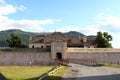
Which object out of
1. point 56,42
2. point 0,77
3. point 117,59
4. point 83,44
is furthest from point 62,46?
point 0,77

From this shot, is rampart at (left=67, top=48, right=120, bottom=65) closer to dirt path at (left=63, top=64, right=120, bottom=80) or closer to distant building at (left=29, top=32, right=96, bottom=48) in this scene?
distant building at (left=29, top=32, right=96, bottom=48)

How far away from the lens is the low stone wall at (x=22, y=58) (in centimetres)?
7812

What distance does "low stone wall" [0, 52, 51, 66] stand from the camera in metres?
78.1

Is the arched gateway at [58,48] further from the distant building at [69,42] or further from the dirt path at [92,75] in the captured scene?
the dirt path at [92,75]

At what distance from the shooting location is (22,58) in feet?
259

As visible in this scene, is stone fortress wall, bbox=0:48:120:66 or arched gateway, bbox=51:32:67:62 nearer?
stone fortress wall, bbox=0:48:120:66

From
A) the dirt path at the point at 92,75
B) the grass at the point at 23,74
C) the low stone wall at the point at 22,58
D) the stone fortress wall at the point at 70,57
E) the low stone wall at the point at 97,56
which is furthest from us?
the low stone wall at the point at 97,56

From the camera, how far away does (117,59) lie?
80438 mm

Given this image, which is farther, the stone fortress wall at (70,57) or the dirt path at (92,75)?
the stone fortress wall at (70,57)

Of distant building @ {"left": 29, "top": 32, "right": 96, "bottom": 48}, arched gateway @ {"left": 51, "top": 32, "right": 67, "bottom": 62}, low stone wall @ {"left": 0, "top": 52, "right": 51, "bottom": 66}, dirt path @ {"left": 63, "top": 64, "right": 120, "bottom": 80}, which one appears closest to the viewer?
dirt path @ {"left": 63, "top": 64, "right": 120, "bottom": 80}

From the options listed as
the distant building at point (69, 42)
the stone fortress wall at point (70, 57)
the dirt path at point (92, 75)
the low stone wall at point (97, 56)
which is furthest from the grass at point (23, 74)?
the distant building at point (69, 42)

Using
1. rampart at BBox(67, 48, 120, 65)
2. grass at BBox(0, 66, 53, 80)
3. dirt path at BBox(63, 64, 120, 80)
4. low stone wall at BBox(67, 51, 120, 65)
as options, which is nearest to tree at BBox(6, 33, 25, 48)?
rampart at BBox(67, 48, 120, 65)

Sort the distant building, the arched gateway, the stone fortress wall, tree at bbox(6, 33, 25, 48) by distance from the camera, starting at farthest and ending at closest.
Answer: tree at bbox(6, 33, 25, 48), the distant building, the arched gateway, the stone fortress wall

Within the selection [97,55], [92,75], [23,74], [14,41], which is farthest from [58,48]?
[92,75]
